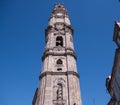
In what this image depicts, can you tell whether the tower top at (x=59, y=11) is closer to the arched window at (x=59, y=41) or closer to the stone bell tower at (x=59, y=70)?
the stone bell tower at (x=59, y=70)

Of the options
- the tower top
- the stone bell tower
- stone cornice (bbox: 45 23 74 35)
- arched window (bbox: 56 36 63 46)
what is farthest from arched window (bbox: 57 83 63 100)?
the tower top

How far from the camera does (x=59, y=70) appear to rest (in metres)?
43.9

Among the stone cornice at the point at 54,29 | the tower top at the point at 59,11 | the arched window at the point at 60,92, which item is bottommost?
the arched window at the point at 60,92

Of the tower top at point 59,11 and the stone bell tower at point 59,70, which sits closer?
the stone bell tower at point 59,70

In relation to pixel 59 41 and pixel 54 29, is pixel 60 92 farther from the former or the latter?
pixel 54 29

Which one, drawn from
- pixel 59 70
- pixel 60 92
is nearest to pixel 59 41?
pixel 59 70

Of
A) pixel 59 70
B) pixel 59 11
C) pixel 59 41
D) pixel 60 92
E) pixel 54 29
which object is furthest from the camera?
pixel 59 11

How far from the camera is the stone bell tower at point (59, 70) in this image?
4016 centimetres

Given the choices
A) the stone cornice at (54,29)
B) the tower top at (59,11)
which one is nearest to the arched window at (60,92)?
the stone cornice at (54,29)

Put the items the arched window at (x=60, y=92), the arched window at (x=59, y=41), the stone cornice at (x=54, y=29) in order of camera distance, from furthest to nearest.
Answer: the stone cornice at (x=54, y=29)
the arched window at (x=59, y=41)
the arched window at (x=60, y=92)

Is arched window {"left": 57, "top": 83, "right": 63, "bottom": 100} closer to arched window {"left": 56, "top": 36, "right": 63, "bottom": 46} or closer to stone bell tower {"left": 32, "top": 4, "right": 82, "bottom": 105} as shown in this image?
stone bell tower {"left": 32, "top": 4, "right": 82, "bottom": 105}

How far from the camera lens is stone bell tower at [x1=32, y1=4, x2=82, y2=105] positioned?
132 feet

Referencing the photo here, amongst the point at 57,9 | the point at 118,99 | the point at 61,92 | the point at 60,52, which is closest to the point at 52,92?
the point at 61,92

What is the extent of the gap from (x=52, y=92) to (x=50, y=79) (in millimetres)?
2269
